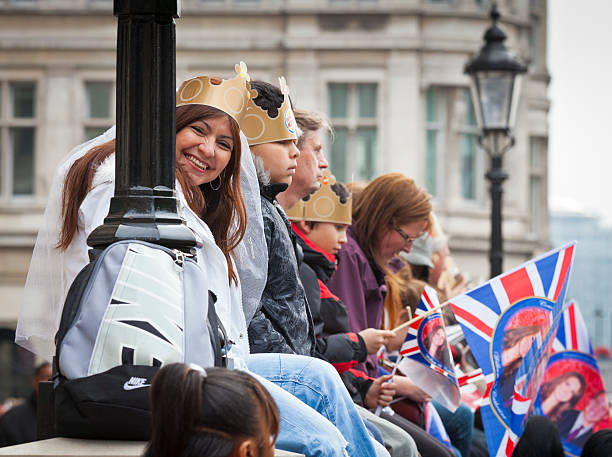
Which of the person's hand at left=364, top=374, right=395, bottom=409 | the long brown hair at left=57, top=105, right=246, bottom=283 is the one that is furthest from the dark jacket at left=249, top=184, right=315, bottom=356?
the person's hand at left=364, top=374, right=395, bottom=409

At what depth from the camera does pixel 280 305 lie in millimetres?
5266

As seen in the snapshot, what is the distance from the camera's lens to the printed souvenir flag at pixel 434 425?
7.41 metres

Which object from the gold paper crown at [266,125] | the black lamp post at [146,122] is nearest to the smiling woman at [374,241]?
the gold paper crown at [266,125]

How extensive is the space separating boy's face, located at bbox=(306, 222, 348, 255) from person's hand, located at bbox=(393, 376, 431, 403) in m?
0.87

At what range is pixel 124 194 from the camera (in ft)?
13.8

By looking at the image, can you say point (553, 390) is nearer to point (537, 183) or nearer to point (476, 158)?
point (476, 158)

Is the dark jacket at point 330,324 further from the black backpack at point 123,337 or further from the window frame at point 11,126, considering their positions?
the window frame at point 11,126

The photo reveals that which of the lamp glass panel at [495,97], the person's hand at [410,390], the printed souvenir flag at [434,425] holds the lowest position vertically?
the printed souvenir flag at [434,425]

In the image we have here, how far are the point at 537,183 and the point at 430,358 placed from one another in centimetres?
2304

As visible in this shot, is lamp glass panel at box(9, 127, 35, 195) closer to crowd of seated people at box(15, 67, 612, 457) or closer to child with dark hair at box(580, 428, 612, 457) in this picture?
crowd of seated people at box(15, 67, 612, 457)

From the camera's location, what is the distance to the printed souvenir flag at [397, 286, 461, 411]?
6.62 meters

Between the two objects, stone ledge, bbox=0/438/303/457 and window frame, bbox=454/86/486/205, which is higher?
window frame, bbox=454/86/486/205

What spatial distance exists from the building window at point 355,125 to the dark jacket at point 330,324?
18.9 meters

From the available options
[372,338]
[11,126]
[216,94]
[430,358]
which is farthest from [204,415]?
[11,126]
